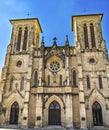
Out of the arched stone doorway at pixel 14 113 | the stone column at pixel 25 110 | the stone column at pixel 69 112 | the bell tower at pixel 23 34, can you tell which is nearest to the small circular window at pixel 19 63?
the bell tower at pixel 23 34

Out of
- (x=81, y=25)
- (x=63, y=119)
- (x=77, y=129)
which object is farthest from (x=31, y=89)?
(x=81, y=25)

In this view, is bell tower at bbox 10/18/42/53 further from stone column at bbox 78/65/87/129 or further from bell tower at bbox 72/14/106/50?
stone column at bbox 78/65/87/129

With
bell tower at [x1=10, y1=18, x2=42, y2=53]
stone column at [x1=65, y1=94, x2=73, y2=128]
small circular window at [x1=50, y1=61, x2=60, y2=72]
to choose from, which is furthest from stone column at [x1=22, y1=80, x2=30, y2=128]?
bell tower at [x1=10, y1=18, x2=42, y2=53]

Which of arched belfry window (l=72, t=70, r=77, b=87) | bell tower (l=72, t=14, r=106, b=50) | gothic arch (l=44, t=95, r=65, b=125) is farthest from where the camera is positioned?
bell tower (l=72, t=14, r=106, b=50)

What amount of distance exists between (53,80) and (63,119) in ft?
21.3

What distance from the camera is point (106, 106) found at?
2395cm

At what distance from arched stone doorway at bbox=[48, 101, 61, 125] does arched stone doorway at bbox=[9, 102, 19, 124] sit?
5227 mm

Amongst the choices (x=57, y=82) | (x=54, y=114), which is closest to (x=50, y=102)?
(x=54, y=114)

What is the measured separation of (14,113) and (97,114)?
1295cm

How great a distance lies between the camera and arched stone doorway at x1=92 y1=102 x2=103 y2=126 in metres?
23.6

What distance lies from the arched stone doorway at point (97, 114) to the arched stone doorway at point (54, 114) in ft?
17.6

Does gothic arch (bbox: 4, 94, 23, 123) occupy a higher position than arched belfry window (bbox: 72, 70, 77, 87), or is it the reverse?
arched belfry window (bbox: 72, 70, 77, 87)

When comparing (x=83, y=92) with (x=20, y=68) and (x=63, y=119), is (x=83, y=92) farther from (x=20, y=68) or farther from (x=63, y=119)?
(x=20, y=68)

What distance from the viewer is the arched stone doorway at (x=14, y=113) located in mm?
24625
